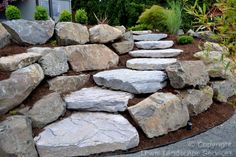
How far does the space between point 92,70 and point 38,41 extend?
994 mm

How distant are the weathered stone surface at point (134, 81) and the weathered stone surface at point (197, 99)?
38cm

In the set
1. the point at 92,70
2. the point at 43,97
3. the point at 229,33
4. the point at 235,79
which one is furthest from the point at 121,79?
the point at 229,33

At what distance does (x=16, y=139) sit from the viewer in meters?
3.54

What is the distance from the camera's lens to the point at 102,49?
549cm

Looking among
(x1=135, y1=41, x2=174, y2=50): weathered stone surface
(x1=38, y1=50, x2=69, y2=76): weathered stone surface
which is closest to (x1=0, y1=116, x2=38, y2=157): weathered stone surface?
(x1=38, y1=50, x2=69, y2=76): weathered stone surface

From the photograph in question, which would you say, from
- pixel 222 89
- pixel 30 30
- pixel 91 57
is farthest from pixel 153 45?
pixel 30 30

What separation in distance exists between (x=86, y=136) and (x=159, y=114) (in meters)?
0.97

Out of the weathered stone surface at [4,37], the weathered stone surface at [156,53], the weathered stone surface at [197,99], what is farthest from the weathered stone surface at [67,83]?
the weathered stone surface at [197,99]

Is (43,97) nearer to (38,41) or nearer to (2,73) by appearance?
(2,73)

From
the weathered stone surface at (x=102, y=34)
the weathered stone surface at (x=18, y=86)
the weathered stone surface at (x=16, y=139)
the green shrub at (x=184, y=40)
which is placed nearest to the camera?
the weathered stone surface at (x=16, y=139)

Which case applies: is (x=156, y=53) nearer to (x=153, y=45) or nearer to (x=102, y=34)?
(x=153, y=45)

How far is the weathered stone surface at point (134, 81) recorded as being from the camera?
4.56m

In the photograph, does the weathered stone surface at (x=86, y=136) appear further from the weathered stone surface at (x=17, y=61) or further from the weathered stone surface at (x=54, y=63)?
the weathered stone surface at (x=17, y=61)

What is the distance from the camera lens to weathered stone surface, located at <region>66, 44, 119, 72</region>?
16.7 feet
